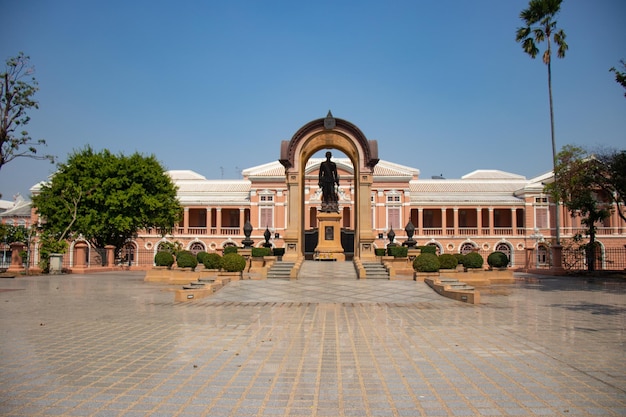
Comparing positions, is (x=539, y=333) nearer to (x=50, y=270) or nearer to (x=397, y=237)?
(x=50, y=270)

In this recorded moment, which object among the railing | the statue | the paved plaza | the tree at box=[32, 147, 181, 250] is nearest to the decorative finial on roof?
the statue

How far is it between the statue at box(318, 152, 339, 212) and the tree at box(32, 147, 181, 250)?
15.1m

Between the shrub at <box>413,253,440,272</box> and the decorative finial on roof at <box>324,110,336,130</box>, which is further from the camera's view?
the decorative finial on roof at <box>324,110,336,130</box>

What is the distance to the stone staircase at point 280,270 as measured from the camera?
17.8 m

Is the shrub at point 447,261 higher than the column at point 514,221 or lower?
lower

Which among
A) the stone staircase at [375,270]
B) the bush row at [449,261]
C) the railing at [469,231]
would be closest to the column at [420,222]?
the railing at [469,231]

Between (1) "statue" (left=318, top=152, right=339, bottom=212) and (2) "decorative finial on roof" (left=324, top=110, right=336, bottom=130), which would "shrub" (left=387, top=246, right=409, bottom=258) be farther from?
(2) "decorative finial on roof" (left=324, top=110, right=336, bottom=130)

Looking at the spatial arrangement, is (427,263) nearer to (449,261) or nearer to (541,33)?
(449,261)

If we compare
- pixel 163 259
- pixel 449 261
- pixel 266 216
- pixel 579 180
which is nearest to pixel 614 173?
pixel 579 180

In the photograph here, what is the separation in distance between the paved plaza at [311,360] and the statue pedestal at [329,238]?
11.9m

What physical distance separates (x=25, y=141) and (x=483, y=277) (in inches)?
874

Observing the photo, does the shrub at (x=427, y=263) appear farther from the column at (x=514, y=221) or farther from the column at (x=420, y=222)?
the column at (x=514, y=221)

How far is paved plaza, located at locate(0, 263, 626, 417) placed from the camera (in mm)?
4410

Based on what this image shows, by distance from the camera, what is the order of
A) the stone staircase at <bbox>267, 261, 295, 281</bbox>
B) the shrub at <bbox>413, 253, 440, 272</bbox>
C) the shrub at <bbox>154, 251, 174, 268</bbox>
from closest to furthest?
1. the shrub at <bbox>413, 253, 440, 272</bbox>
2. the stone staircase at <bbox>267, 261, 295, 281</bbox>
3. the shrub at <bbox>154, 251, 174, 268</bbox>
